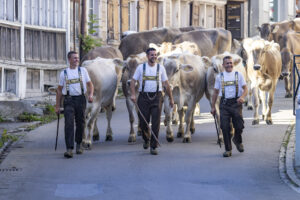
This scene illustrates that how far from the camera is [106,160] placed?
14.0 m

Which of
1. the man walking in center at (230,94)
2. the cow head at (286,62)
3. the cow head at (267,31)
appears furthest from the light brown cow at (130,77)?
the cow head at (267,31)

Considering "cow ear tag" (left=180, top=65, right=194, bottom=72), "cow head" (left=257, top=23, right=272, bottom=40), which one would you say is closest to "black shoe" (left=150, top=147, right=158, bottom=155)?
"cow ear tag" (left=180, top=65, right=194, bottom=72)

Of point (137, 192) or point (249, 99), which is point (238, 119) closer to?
point (137, 192)

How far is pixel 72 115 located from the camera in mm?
14789

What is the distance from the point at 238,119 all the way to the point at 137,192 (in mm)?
4089

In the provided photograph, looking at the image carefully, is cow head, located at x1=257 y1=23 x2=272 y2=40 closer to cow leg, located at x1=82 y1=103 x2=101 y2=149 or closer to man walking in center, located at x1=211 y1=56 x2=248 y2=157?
cow leg, located at x1=82 y1=103 x2=101 y2=149

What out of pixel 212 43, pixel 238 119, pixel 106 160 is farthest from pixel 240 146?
pixel 212 43

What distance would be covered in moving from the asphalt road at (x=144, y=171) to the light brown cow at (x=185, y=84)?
37 cm

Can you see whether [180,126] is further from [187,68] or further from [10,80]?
[10,80]

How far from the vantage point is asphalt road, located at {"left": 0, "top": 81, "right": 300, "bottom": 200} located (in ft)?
36.0

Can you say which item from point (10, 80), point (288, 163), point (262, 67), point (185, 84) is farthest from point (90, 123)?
point (10, 80)

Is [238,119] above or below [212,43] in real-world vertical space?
below

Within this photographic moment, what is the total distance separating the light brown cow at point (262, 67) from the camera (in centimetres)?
2073

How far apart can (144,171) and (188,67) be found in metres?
4.38
